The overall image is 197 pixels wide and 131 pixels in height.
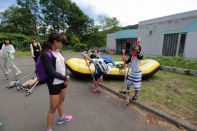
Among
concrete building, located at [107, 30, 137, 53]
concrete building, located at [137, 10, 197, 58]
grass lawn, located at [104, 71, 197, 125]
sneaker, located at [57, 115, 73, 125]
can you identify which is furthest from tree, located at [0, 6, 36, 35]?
sneaker, located at [57, 115, 73, 125]

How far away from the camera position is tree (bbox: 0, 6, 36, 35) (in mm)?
33406

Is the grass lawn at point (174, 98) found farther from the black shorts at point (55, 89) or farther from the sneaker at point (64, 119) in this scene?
the black shorts at point (55, 89)

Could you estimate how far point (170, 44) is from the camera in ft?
46.8

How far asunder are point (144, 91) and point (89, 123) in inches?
93.7

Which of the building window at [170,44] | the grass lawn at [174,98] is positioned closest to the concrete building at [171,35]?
the building window at [170,44]

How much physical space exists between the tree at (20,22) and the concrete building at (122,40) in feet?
64.3

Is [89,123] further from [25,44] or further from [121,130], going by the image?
[25,44]

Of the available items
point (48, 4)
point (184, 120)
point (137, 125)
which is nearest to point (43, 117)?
point (137, 125)

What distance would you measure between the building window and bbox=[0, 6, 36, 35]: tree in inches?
1191

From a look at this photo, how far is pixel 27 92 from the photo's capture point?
4297 millimetres

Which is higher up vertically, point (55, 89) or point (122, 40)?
point (122, 40)

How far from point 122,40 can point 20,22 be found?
24104 millimetres

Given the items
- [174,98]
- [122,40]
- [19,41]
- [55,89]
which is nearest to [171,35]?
[122,40]

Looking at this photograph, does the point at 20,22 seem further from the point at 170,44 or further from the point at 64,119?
the point at 64,119
